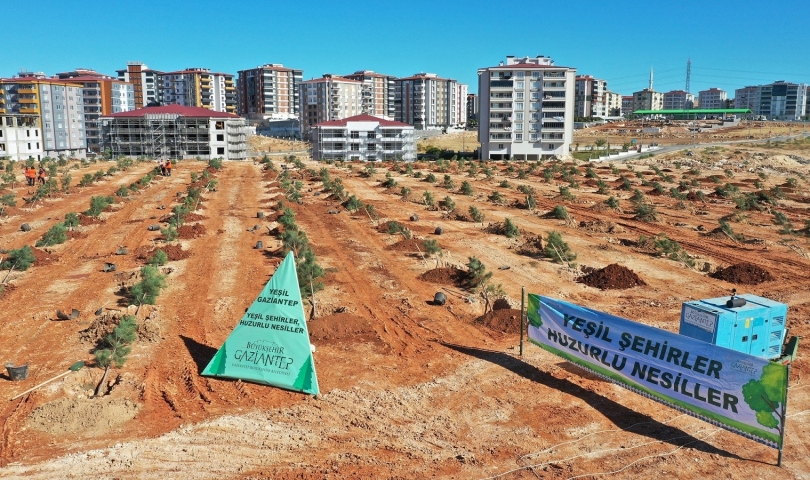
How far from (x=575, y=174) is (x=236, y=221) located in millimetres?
39030

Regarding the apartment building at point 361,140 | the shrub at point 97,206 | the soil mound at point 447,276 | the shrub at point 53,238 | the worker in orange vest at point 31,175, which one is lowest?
the soil mound at point 447,276

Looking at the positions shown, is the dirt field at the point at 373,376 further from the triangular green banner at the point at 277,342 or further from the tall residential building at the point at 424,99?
the tall residential building at the point at 424,99

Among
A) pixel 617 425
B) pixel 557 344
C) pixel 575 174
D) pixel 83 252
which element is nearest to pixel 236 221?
pixel 83 252

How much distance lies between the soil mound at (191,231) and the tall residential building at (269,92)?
14134 cm

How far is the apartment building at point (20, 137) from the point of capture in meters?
83.2

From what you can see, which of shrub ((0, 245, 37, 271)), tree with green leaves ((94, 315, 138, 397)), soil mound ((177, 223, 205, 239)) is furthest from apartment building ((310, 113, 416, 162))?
tree with green leaves ((94, 315, 138, 397))

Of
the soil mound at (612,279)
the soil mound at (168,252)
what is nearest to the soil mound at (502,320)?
the soil mound at (612,279)

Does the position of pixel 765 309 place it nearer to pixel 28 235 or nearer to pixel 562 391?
pixel 562 391

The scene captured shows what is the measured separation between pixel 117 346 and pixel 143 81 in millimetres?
156570

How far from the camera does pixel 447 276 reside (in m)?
20.2

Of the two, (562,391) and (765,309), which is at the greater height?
(765,309)

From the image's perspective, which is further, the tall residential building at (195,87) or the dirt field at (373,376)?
the tall residential building at (195,87)

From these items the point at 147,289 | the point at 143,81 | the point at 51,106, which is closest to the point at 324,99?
the point at 143,81

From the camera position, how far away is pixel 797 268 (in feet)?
74.1
